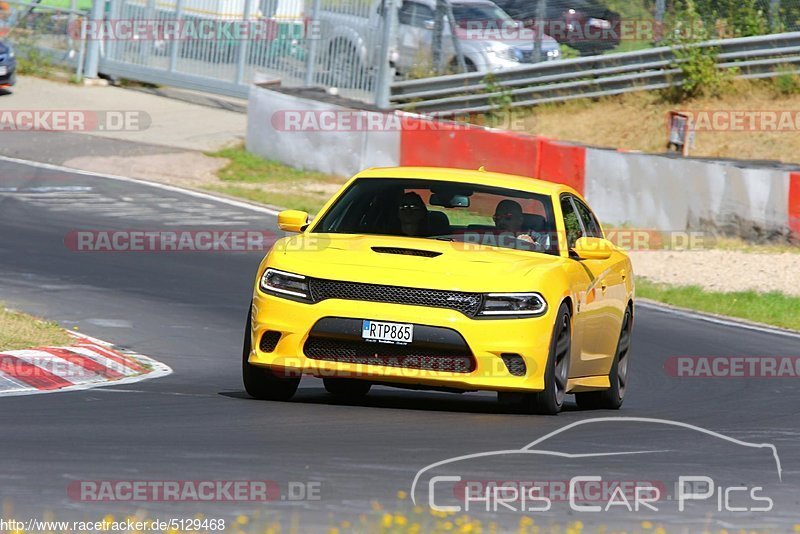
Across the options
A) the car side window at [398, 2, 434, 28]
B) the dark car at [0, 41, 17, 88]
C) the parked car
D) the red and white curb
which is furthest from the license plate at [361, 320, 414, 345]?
the dark car at [0, 41, 17, 88]

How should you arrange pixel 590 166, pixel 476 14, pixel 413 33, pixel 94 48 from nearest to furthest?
pixel 590 166 < pixel 476 14 < pixel 413 33 < pixel 94 48

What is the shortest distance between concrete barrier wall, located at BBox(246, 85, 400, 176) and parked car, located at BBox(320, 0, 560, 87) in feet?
7.33

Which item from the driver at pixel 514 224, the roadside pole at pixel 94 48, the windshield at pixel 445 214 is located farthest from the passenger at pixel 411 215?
the roadside pole at pixel 94 48

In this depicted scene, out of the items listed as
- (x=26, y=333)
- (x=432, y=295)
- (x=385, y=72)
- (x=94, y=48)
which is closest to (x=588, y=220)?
(x=432, y=295)

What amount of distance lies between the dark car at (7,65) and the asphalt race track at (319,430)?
1442cm

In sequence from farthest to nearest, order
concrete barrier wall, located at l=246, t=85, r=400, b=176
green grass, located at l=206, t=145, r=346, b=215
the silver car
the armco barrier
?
the silver car < concrete barrier wall, located at l=246, t=85, r=400, b=176 < green grass, located at l=206, t=145, r=346, b=215 < the armco barrier

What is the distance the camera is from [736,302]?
18328 mm

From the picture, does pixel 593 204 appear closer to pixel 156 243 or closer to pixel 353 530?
pixel 156 243

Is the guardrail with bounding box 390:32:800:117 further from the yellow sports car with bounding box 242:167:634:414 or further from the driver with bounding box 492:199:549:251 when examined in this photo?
the driver with bounding box 492:199:549:251

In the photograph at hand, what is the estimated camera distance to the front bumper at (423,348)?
9188 mm

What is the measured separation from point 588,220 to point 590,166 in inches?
446

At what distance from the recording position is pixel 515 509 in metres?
6.50

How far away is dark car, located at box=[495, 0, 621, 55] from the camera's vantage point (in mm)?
27625

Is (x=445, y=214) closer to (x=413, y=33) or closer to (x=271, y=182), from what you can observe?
(x=271, y=182)
